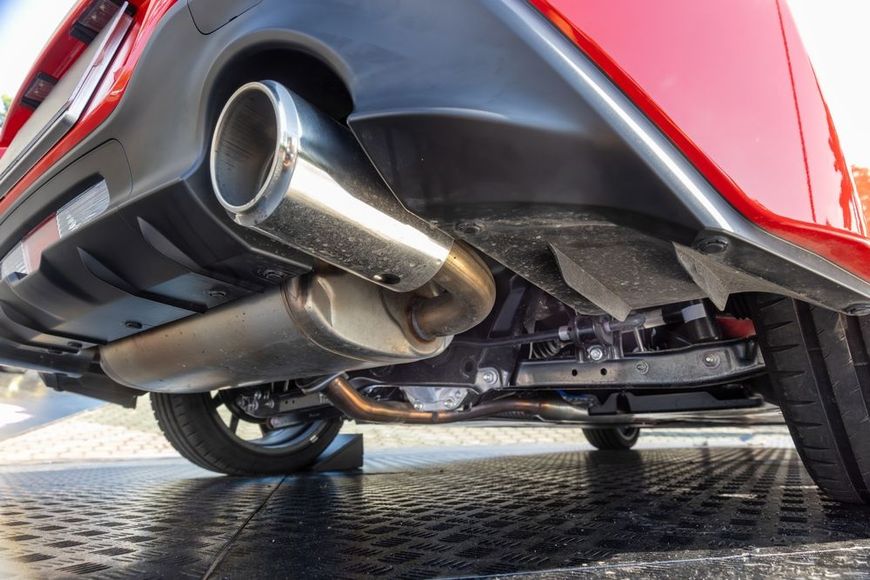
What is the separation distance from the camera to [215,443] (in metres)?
2.15

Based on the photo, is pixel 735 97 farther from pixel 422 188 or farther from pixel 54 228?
pixel 54 228

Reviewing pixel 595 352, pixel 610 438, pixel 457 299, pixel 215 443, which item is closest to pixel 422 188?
pixel 457 299

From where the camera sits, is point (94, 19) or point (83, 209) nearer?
point (83, 209)

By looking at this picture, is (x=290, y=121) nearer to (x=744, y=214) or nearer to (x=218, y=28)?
(x=218, y=28)

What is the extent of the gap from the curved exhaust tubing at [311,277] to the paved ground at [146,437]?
3022mm

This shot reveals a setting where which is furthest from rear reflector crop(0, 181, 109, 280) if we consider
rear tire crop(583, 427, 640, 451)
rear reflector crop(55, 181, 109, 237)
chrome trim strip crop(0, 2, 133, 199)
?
rear tire crop(583, 427, 640, 451)

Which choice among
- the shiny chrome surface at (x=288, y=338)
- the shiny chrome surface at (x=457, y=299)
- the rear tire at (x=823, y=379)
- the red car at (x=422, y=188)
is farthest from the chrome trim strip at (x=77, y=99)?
the rear tire at (x=823, y=379)

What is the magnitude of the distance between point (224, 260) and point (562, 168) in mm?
550

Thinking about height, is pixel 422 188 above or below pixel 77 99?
below

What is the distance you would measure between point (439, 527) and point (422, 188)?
779 mm

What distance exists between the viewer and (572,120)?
24.6 inches

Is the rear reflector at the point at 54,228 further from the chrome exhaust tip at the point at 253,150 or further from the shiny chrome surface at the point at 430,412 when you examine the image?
the shiny chrome surface at the point at 430,412

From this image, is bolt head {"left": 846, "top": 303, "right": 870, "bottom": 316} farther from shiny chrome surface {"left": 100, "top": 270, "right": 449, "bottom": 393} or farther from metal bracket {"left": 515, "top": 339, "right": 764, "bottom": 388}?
shiny chrome surface {"left": 100, "top": 270, "right": 449, "bottom": 393}

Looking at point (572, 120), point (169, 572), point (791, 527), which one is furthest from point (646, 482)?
point (572, 120)
